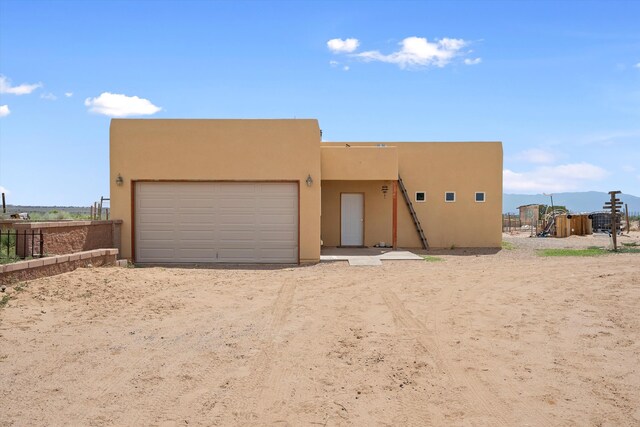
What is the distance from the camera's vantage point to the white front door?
71.1 feet

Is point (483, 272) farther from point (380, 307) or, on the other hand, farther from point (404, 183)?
point (404, 183)

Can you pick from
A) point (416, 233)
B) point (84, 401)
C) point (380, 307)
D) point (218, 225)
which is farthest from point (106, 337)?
point (416, 233)

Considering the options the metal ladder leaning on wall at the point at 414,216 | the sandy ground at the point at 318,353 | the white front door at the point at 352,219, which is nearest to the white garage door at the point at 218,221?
the sandy ground at the point at 318,353

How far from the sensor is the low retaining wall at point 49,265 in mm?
9531

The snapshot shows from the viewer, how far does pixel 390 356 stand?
256 inches

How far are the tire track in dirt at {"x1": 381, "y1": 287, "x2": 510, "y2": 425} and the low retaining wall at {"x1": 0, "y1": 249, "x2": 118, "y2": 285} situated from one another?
6.26m

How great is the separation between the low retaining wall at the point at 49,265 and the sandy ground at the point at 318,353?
0.95 ft

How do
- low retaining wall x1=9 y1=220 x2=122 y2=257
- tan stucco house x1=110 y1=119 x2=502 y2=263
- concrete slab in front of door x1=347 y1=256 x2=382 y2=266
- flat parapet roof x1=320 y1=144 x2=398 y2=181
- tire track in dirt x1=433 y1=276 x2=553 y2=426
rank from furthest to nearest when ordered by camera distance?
1. flat parapet roof x1=320 y1=144 x2=398 y2=181
2. tan stucco house x1=110 y1=119 x2=502 y2=263
3. concrete slab in front of door x1=347 y1=256 x2=382 y2=266
4. low retaining wall x1=9 y1=220 x2=122 y2=257
5. tire track in dirt x1=433 y1=276 x2=553 y2=426

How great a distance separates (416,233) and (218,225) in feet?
28.4

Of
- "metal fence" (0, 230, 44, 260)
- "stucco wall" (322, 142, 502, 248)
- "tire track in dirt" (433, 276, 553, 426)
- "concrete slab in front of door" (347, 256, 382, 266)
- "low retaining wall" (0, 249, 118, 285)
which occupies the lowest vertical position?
"tire track in dirt" (433, 276, 553, 426)

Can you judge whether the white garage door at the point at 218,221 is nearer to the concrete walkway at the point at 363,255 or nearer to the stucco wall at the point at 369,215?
the concrete walkway at the point at 363,255

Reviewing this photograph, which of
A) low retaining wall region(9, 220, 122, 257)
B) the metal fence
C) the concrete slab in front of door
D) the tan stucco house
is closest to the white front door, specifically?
the concrete slab in front of door

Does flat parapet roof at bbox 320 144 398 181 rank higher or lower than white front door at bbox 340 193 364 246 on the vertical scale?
higher

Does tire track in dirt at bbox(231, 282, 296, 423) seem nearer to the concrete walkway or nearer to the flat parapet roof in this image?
the concrete walkway
